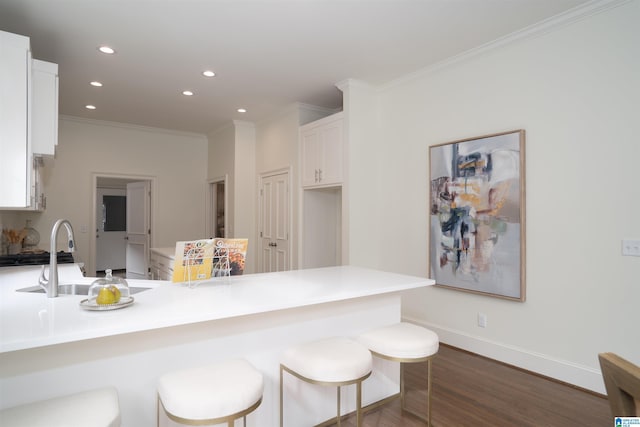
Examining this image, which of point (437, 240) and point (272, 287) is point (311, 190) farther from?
point (272, 287)

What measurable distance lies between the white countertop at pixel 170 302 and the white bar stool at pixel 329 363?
0.24 m

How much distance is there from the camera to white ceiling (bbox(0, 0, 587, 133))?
2.76 m

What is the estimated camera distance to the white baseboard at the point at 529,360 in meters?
2.71

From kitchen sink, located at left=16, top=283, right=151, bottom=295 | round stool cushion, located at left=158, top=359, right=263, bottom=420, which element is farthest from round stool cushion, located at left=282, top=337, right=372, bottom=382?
kitchen sink, located at left=16, top=283, right=151, bottom=295

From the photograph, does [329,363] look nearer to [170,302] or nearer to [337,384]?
[337,384]

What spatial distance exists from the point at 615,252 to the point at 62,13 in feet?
14.6

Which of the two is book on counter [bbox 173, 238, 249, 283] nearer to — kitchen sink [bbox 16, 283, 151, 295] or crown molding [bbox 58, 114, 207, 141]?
kitchen sink [bbox 16, 283, 151, 295]

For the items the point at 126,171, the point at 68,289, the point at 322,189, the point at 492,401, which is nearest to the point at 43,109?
the point at 68,289

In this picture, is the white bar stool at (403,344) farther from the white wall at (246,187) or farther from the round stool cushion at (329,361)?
the white wall at (246,187)

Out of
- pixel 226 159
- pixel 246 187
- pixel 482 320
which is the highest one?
pixel 226 159

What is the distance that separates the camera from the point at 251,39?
3.25m

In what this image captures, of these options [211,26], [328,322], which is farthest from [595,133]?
[211,26]

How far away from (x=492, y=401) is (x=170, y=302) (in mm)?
2233

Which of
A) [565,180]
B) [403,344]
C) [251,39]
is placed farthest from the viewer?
[251,39]
